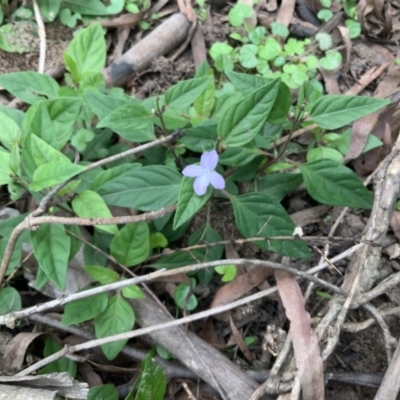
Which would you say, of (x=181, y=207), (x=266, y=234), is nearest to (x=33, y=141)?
(x=181, y=207)

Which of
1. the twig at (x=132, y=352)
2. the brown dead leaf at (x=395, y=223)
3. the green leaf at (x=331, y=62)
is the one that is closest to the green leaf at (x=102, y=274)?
the twig at (x=132, y=352)

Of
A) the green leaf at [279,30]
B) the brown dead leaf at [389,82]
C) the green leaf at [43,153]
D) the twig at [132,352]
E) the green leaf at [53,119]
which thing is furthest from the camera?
the green leaf at [279,30]

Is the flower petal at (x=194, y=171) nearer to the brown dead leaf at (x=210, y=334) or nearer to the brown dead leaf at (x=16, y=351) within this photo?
the brown dead leaf at (x=210, y=334)

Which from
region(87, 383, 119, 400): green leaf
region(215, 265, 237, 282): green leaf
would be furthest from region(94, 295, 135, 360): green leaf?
region(215, 265, 237, 282): green leaf

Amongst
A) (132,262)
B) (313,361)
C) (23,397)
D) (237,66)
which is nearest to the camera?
(23,397)

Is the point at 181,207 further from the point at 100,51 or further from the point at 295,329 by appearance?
the point at 100,51

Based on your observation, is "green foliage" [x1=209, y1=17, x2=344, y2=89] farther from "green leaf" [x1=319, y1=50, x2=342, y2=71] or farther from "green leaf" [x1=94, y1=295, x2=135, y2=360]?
"green leaf" [x1=94, y1=295, x2=135, y2=360]
